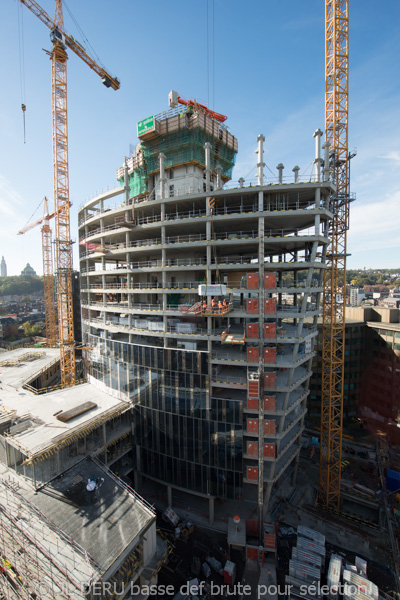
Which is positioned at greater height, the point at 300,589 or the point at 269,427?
the point at 269,427

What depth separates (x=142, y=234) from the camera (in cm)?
3550

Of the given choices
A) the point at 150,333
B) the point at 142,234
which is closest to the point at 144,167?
the point at 142,234

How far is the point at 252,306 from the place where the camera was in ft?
81.0

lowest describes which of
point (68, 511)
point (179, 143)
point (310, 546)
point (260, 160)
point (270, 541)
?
point (310, 546)

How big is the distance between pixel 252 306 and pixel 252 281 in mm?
2502

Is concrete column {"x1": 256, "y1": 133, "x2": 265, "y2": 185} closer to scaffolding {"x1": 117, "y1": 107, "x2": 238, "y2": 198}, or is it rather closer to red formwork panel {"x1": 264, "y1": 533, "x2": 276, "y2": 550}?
scaffolding {"x1": 117, "y1": 107, "x2": 238, "y2": 198}

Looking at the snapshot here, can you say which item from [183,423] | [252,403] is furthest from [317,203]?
[183,423]

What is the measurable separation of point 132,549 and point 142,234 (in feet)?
108

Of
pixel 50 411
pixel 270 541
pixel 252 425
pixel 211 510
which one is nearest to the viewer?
pixel 270 541

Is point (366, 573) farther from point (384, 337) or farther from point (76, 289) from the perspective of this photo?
point (76, 289)

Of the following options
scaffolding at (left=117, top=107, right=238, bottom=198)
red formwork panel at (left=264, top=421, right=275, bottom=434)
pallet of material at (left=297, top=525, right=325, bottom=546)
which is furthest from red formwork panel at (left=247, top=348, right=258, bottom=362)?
scaffolding at (left=117, top=107, right=238, bottom=198)

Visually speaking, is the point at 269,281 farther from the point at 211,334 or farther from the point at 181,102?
the point at 181,102

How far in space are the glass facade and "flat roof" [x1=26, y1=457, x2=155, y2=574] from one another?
22.7 feet

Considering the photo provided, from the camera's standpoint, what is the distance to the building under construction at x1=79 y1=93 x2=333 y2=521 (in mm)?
24859
